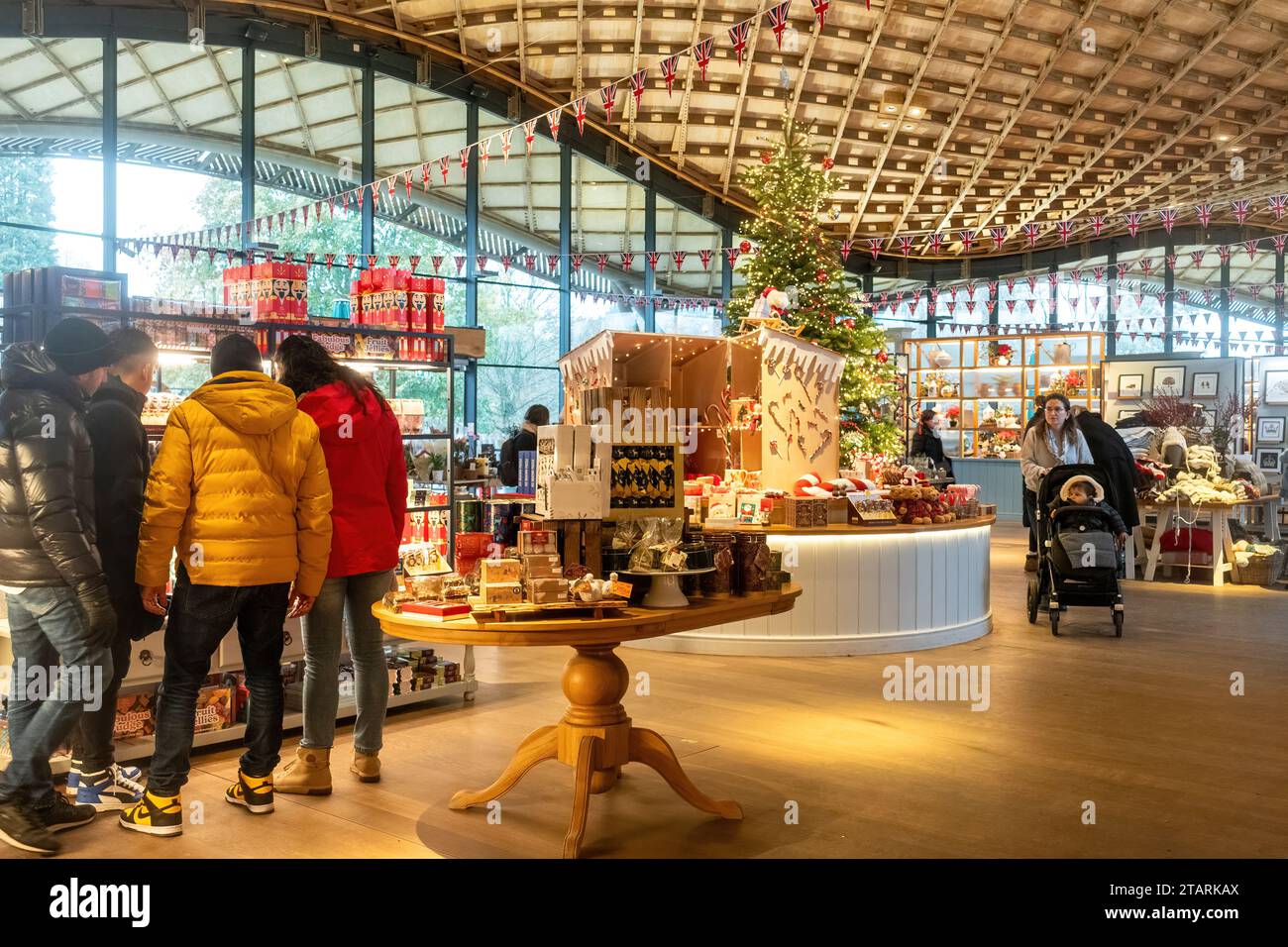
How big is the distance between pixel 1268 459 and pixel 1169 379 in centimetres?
178

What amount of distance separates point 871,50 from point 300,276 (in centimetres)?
950

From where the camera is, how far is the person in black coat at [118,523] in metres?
3.86

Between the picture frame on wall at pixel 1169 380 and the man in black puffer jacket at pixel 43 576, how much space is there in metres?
12.6

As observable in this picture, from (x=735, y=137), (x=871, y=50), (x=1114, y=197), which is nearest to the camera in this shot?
(x=871, y=50)

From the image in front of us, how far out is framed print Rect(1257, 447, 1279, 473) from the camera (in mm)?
14062

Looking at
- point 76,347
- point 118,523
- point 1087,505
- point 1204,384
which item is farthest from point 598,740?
point 1204,384

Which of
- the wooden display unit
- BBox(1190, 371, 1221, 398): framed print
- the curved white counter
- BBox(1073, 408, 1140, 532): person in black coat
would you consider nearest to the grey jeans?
the curved white counter

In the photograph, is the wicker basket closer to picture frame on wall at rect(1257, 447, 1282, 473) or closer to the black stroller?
the black stroller

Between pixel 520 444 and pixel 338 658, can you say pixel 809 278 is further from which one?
pixel 338 658

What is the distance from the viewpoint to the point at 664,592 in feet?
11.9

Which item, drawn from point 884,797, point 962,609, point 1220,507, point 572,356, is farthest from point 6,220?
point 1220,507

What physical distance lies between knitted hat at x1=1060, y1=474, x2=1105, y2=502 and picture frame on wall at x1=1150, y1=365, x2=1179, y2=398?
6541 millimetres
